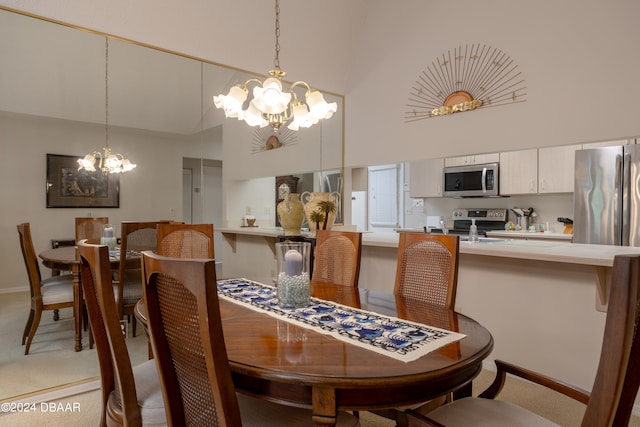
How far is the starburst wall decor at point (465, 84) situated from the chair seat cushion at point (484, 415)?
2.32 meters

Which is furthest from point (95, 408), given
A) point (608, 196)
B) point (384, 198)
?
point (384, 198)

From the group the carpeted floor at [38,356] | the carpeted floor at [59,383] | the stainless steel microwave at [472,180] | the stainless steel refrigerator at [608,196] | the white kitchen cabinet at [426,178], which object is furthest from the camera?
the white kitchen cabinet at [426,178]

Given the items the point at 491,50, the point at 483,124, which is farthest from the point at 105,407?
the point at 491,50

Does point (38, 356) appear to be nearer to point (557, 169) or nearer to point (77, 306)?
point (77, 306)

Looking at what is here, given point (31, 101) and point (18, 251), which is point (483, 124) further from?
point (18, 251)

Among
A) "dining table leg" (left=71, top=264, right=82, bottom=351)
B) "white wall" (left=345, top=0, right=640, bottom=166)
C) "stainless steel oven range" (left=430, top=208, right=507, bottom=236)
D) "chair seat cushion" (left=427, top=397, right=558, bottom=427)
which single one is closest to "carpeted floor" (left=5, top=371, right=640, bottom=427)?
"dining table leg" (left=71, top=264, right=82, bottom=351)

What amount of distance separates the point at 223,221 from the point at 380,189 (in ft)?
12.5

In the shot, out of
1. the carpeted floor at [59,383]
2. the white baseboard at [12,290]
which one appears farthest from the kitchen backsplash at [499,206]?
the white baseboard at [12,290]

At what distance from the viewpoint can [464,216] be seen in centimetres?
539

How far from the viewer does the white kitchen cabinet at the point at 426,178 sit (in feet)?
17.8

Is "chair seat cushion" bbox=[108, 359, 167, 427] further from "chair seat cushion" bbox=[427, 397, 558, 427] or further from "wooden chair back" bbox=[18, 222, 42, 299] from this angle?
"wooden chair back" bbox=[18, 222, 42, 299]

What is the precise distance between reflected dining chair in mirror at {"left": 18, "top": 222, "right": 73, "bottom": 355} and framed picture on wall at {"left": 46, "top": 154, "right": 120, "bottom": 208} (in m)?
0.27

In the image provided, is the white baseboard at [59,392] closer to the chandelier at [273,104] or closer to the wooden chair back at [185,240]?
the wooden chair back at [185,240]

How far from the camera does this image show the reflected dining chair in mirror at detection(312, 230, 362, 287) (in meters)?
2.22
